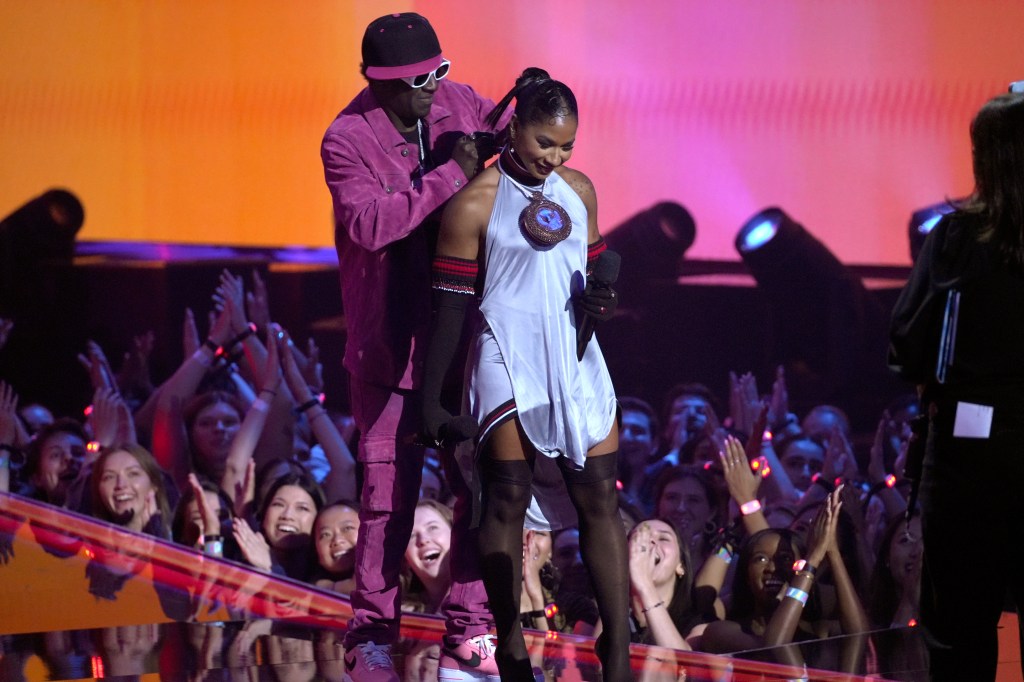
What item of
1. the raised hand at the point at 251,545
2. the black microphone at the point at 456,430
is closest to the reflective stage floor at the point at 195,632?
the raised hand at the point at 251,545

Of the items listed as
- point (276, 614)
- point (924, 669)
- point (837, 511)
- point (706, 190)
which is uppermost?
point (706, 190)

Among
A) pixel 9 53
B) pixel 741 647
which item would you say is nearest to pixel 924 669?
pixel 741 647

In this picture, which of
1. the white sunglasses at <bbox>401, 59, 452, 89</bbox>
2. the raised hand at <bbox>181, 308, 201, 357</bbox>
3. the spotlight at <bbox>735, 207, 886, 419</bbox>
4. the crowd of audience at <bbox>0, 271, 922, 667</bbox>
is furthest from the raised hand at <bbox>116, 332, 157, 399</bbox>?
the white sunglasses at <bbox>401, 59, 452, 89</bbox>

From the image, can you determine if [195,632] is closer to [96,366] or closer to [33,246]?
[96,366]

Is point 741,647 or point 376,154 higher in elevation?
point 376,154

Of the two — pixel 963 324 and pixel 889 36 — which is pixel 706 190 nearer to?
pixel 889 36

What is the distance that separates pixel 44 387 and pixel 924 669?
3709 mm

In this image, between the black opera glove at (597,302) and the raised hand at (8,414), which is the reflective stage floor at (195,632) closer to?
the raised hand at (8,414)

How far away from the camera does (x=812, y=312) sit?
4594 mm

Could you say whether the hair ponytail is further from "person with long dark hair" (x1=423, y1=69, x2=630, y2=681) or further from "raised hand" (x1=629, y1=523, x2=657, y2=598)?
"raised hand" (x1=629, y1=523, x2=657, y2=598)

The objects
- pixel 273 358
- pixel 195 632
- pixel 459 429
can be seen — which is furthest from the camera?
pixel 273 358

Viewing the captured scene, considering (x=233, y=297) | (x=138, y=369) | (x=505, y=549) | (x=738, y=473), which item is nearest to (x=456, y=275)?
(x=505, y=549)

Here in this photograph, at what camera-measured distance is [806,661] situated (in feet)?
11.5

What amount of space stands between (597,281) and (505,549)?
603 mm
